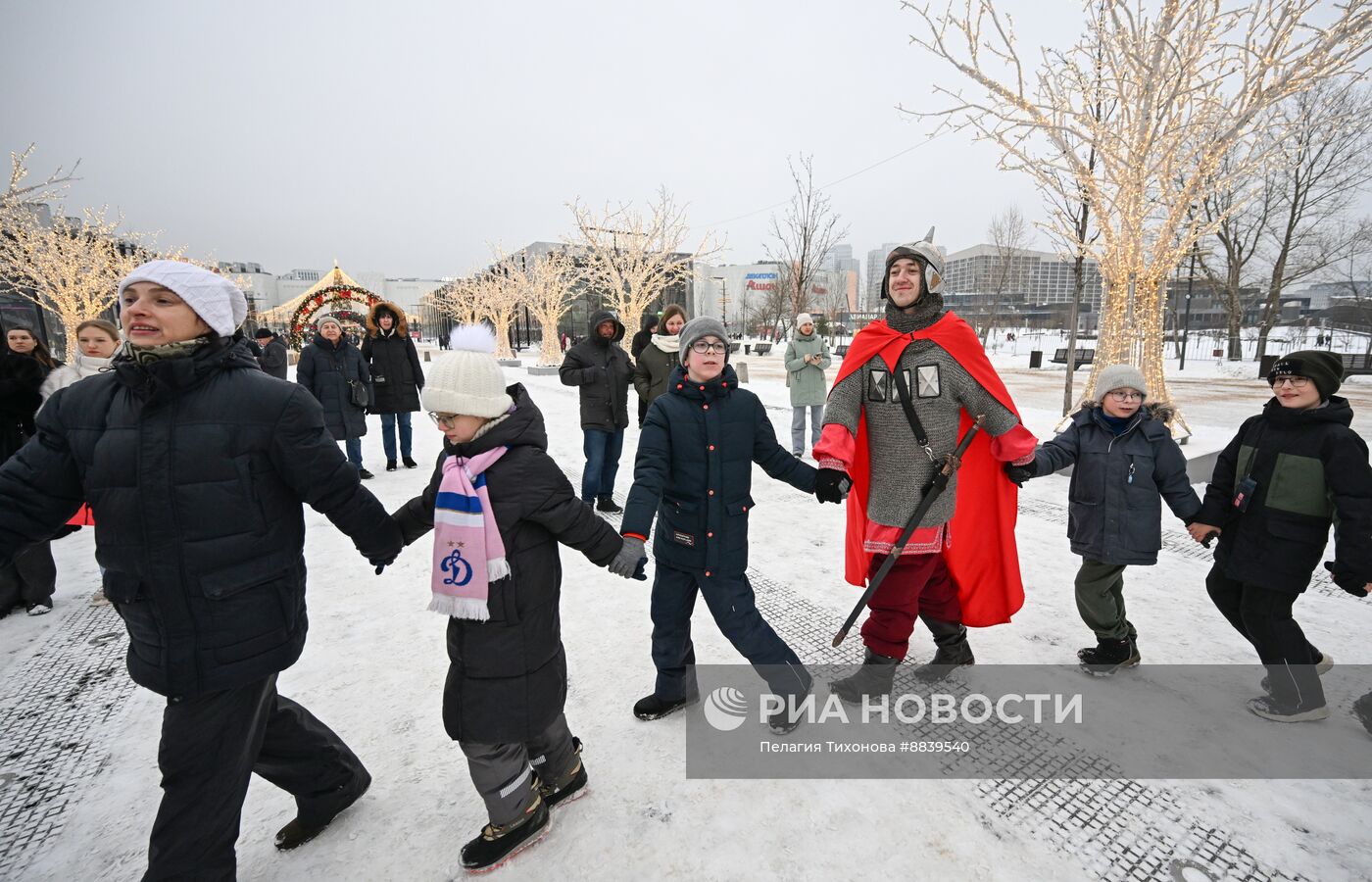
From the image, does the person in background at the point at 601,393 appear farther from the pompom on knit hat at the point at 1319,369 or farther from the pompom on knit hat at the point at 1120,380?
the pompom on knit hat at the point at 1319,369

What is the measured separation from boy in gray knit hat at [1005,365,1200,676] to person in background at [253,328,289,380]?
25.9 feet

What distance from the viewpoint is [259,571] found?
161 cm

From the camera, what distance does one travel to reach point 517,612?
1827 millimetres

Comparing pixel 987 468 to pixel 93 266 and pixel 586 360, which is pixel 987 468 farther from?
pixel 93 266

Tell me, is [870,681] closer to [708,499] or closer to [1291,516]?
[708,499]

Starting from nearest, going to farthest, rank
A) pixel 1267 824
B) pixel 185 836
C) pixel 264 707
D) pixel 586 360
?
pixel 185 836, pixel 264 707, pixel 1267 824, pixel 586 360

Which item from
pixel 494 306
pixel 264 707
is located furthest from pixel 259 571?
pixel 494 306

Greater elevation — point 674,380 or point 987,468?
point 674,380

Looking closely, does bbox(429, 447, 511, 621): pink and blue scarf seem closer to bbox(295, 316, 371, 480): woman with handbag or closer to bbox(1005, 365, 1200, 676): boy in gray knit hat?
bbox(1005, 365, 1200, 676): boy in gray knit hat

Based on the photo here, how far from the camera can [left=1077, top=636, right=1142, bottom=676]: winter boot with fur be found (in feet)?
9.34

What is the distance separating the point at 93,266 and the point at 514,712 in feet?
75.5

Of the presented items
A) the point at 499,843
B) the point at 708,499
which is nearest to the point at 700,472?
the point at 708,499

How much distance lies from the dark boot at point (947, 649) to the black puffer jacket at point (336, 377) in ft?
20.3

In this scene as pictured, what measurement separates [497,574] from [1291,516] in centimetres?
316
